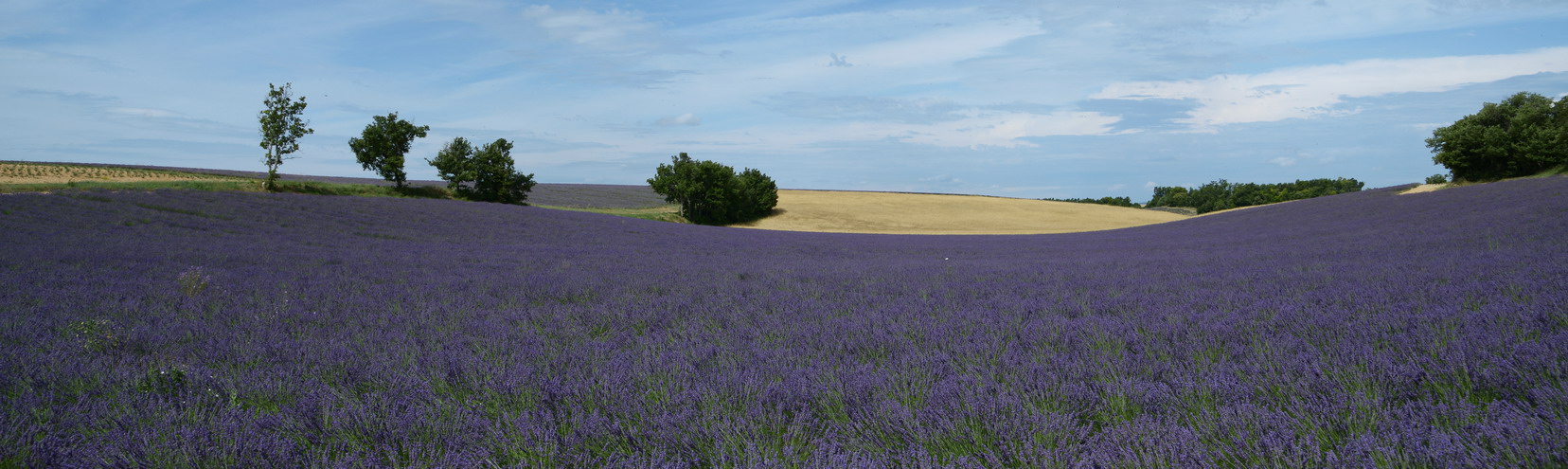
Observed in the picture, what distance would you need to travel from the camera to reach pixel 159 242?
12234mm

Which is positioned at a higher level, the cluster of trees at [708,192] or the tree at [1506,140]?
the tree at [1506,140]

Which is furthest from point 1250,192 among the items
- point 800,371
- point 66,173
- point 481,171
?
point 66,173

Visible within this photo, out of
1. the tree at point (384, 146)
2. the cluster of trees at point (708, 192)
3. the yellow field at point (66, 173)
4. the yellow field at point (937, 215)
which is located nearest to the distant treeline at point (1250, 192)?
the yellow field at point (937, 215)

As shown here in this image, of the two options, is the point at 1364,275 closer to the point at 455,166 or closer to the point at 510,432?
the point at 510,432

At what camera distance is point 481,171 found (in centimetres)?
4362

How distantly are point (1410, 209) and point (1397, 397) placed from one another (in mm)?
25419

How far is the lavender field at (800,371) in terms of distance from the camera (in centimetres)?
195

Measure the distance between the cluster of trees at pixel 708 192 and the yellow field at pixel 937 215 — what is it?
197 centimetres

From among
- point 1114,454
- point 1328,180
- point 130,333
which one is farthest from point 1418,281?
point 1328,180

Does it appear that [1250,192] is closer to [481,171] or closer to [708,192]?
[708,192]

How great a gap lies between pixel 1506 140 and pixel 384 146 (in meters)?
59.6

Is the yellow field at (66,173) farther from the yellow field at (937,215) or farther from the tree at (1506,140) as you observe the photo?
the tree at (1506,140)

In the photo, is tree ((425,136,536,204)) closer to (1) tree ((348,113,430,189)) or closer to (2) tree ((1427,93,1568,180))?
(1) tree ((348,113,430,189))

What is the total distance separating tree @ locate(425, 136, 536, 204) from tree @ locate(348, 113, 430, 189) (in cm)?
197
